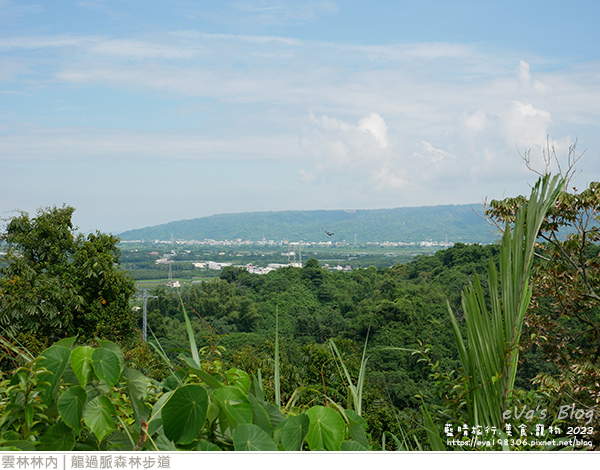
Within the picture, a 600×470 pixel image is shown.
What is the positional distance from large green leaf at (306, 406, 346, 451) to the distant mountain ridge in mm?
35253

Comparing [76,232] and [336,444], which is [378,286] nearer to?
[76,232]

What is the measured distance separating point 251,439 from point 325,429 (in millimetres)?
97

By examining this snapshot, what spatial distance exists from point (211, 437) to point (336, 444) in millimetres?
168

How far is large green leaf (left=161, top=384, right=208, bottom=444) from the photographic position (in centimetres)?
56

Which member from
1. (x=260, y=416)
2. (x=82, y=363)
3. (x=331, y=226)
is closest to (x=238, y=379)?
(x=260, y=416)

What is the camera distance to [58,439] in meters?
0.60

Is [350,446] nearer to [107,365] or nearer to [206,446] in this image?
[206,446]

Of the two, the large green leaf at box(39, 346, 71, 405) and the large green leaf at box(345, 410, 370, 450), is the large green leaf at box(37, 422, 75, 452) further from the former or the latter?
the large green leaf at box(345, 410, 370, 450)

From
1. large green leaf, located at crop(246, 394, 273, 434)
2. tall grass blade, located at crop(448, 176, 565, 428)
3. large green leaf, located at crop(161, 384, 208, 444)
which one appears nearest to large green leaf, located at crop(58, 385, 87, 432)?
large green leaf, located at crop(161, 384, 208, 444)

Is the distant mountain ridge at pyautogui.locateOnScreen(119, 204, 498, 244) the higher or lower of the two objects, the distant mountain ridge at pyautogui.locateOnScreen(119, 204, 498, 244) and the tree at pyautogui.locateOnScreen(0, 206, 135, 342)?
the higher

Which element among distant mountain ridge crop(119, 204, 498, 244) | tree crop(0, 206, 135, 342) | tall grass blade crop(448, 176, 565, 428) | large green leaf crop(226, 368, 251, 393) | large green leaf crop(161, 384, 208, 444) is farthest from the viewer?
distant mountain ridge crop(119, 204, 498, 244)

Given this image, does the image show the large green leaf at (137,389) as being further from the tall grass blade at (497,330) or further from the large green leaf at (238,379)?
the tall grass blade at (497,330)

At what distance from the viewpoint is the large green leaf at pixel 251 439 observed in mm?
570

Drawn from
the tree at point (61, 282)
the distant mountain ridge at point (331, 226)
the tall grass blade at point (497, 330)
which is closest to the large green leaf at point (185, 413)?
the tall grass blade at point (497, 330)
